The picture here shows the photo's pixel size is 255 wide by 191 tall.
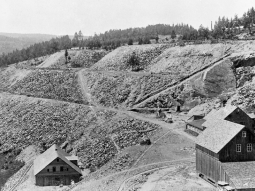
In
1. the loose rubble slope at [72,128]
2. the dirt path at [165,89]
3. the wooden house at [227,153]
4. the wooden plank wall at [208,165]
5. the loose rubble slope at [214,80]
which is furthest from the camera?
the dirt path at [165,89]

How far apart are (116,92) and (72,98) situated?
11.4m

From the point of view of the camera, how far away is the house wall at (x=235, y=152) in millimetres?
50844

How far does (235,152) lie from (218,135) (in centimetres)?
299

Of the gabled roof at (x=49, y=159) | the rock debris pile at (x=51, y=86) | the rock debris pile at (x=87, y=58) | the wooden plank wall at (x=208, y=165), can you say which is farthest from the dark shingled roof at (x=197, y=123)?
the rock debris pile at (x=87, y=58)

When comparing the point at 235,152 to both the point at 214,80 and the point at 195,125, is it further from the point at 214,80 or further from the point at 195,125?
the point at 214,80

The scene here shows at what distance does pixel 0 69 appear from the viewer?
160250mm

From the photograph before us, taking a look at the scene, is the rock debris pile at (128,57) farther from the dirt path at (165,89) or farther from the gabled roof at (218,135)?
the gabled roof at (218,135)

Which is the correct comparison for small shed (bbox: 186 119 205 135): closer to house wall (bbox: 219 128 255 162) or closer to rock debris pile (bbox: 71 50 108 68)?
house wall (bbox: 219 128 255 162)

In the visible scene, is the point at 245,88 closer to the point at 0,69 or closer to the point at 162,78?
the point at 162,78

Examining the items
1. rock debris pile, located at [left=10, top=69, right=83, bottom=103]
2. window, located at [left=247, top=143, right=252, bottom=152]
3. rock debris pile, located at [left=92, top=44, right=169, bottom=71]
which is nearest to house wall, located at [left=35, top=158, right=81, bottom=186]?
window, located at [left=247, top=143, right=252, bottom=152]

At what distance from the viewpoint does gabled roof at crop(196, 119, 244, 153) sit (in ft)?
168

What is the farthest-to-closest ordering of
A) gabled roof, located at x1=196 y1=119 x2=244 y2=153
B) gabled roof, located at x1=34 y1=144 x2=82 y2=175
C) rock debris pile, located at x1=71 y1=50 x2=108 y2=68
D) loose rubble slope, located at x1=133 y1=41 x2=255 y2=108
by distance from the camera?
rock debris pile, located at x1=71 y1=50 x2=108 y2=68
loose rubble slope, located at x1=133 y1=41 x2=255 y2=108
gabled roof, located at x1=34 y1=144 x2=82 y2=175
gabled roof, located at x1=196 y1=119 x2=244 y2=153

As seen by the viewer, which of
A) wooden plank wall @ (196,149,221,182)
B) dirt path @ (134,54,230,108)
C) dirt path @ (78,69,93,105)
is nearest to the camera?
wooden plank wall @ (196,149,221,182)

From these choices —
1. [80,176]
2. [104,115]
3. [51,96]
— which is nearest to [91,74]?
[51,96]
